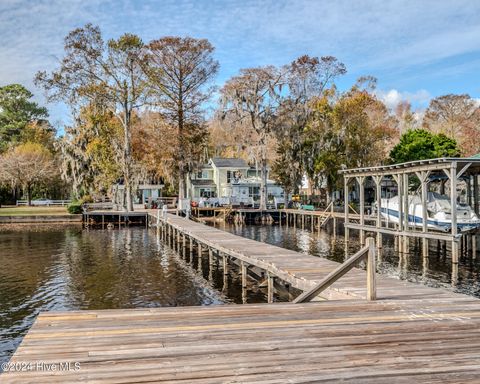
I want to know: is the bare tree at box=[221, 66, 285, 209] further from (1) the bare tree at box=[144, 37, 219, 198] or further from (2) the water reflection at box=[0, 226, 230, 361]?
(2) the water reflection at box=[0, 226, 230, 361]

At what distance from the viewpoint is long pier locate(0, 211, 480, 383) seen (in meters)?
4.58

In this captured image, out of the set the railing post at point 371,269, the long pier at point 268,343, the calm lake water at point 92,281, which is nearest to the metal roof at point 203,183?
the calm lake water at point 92,281

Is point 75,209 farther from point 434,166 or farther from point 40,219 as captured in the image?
point 434,166

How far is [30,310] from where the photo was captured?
12.7 metres

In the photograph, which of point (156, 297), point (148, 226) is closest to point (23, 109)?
point (148, 226)

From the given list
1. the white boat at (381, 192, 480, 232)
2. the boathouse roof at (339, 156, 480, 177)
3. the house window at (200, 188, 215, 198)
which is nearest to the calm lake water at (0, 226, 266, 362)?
the boathouse roof at (339, 156, 480, 177)

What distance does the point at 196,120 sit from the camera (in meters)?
45.5

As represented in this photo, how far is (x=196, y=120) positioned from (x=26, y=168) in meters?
23.8

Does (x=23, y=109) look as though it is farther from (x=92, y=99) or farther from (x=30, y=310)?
(x=30, y=310)

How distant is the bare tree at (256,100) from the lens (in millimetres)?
42969

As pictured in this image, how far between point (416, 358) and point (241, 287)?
420 inches

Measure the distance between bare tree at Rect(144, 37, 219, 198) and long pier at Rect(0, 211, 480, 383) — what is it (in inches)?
1478

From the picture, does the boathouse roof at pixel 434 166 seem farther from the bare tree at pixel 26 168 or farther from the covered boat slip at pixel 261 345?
the bare tree at pixel 26 168

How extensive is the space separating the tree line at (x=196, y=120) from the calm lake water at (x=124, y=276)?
55.5 feet
